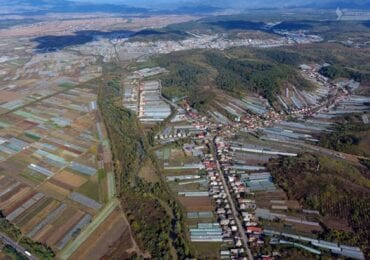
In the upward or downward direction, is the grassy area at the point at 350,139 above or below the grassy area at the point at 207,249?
above

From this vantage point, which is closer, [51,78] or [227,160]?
[227,160]

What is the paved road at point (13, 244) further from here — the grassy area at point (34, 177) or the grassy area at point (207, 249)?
the grassy area at point (207, 249)

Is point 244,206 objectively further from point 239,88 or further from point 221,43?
point 221,43

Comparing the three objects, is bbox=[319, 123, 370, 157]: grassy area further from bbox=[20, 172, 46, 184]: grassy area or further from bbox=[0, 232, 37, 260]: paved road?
bbox=[0, 232, 37, 260]: paved road

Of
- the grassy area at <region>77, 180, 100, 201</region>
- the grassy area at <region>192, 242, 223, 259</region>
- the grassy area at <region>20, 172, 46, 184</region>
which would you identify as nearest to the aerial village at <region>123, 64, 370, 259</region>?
the grassy area at <region>192, 242, 223, 259</region>

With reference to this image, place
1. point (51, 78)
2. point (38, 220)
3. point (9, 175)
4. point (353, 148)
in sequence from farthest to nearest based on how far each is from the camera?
point (51, 78)
point (353, 148)
point (9, 175)
point (38, 220)

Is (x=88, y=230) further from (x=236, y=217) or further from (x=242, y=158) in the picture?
(x=242, y=158)

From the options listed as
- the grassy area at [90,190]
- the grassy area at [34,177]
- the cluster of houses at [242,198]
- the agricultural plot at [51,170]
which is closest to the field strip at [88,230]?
the agricultural plot at [51,170]

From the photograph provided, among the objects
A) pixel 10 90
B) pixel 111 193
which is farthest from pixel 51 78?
pixel 111 193
